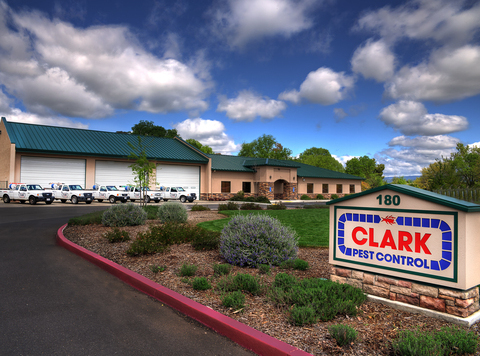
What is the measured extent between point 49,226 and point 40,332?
11246mm

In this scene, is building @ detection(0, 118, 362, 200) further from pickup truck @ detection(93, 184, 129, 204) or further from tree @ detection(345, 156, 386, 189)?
tree @ detection(345, 156, 386, 189)

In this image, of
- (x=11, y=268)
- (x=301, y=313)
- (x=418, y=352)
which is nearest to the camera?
(x=418, y=352)

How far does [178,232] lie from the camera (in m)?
9.30

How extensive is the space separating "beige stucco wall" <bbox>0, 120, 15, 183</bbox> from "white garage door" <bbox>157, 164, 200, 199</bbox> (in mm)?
13533

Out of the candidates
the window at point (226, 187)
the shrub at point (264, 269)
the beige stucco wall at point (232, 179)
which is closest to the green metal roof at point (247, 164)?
the beige stucco wall at point (232, 179)

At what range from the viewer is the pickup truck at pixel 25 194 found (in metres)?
26.8

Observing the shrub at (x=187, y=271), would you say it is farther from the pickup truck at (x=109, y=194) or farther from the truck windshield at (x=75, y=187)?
the truck windshield at (x=75, y=187)

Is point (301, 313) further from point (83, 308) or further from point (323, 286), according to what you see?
point (83, 308)

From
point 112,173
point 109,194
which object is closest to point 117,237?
point 109,194

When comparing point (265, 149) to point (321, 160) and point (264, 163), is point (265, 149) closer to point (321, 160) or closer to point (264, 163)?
point (321, 160)

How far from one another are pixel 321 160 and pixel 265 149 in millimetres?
17021

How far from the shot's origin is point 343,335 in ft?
11.1

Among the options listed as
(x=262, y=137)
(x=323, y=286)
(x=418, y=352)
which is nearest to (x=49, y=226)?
(x=323, y=286)

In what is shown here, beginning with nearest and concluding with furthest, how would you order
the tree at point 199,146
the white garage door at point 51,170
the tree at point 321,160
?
the white garage door at point 51,170
the tree at point 199,146
the tree at point 321,160
